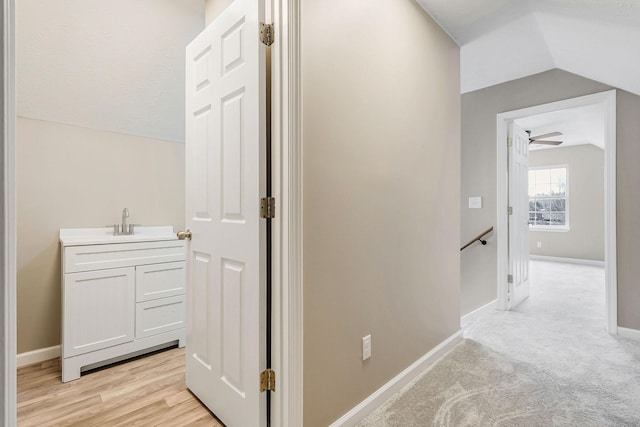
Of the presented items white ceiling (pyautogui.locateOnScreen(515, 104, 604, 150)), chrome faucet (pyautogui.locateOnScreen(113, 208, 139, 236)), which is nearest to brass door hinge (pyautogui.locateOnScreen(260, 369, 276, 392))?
chrome faucet (pyautogui.locateOnScreen(113, 208, 139, 236))

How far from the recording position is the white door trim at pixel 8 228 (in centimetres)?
64

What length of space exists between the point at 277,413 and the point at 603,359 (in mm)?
2426

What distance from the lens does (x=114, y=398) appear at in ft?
6.13

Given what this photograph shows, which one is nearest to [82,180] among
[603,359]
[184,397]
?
[184,397]

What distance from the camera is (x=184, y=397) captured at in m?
1.87

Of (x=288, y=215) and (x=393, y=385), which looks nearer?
(x=288, y=215)

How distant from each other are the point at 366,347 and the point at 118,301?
1784mm

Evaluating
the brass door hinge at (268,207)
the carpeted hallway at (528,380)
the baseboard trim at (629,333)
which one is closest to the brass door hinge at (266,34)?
the brass door hinge at (268,207)

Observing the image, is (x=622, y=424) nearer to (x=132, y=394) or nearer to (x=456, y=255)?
(x=456, y=255)

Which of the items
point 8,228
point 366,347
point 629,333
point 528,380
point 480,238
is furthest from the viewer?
point 480,238

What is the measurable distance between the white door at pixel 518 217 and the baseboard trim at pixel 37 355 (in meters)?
4.20

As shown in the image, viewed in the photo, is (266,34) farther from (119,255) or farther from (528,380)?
(528,380)

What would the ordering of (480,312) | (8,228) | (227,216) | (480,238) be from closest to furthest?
(8,228)
(227,216)
(480,312)
(480,238)

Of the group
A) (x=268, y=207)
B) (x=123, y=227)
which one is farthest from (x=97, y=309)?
(x=268, y=207)
